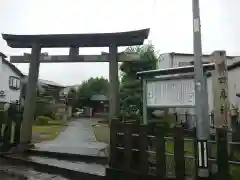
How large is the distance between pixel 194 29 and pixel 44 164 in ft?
19.4

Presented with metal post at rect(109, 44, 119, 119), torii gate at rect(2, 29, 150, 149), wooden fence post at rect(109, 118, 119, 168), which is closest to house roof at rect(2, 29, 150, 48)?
torii gate at rect(2, 29, 150, 149)

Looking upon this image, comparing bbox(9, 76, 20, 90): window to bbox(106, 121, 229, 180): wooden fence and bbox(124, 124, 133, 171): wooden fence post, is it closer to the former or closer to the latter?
bbox(106, 121, 229, 180): wooden fence

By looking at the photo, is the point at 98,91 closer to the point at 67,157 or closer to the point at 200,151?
the point at 67,157

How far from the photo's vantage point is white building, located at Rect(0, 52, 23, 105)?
95.4 feet

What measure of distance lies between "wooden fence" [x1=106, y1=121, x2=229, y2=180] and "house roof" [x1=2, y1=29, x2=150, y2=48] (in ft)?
13.9

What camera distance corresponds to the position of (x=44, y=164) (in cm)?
776

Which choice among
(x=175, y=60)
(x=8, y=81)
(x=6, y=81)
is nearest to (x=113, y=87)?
(x=175, y=60)

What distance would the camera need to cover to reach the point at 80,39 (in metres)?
9.97

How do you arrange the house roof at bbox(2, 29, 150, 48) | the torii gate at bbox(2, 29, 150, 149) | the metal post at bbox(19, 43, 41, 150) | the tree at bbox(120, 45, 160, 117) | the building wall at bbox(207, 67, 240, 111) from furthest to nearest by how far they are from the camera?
the building wall at bbox(207, 67, 240, 111) < the tree at bbox(120, 45, 160, 117) < the metal post at bbox(19, 43, 41, 150) < the house roof at bbox(2, 29, 150, 48) < the torii gate at bbox(2, 29, 150, 149)

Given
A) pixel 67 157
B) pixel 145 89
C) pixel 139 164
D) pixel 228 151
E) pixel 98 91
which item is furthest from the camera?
pixel 98 91

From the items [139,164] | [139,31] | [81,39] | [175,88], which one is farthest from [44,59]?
[139,164]

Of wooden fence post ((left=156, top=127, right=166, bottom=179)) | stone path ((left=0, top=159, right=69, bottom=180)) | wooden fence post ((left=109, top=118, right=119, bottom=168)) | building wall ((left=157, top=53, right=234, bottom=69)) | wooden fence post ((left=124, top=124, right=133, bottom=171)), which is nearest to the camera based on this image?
wooden fence post ((left=156, top=127, right=166, bottom=179))

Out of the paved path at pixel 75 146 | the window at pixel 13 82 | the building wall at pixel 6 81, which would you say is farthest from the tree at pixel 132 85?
the window at pixel 13 82

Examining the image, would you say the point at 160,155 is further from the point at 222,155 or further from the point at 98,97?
the point at 98,97
